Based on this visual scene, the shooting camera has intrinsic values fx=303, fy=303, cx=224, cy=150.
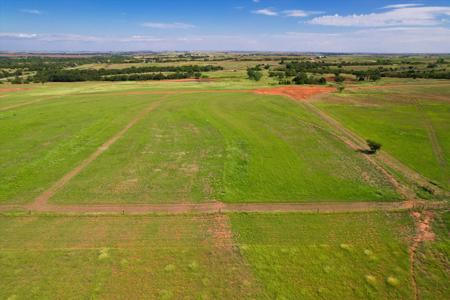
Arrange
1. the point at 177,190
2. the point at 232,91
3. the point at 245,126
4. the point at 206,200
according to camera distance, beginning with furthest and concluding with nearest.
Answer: the point at 232,91
the point at 245,126
the point at 177,190
the point at 206,200

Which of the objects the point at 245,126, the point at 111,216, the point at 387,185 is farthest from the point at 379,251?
the point at 245,126

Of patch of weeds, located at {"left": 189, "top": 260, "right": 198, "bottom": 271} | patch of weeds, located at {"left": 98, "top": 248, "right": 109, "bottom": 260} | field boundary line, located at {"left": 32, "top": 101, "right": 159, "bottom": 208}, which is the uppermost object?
field boundary line, located at {"left": 32, "top": 101, "right": 159, "bottom": 208}

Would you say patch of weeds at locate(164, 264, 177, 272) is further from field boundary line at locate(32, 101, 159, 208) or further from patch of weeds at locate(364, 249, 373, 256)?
field boundary line at locate(32, 101, 159, 208)

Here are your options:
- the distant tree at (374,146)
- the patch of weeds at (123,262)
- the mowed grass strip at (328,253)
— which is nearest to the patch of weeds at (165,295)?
the patch of weeds at (123,262)

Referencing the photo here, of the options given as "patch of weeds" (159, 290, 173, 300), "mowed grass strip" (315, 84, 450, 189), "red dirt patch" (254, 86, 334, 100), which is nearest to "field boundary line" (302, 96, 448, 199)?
"mowed grass strip" (315, 84, 450, 189)

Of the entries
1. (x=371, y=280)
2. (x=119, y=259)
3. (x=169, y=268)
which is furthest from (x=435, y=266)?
(x=119, y=259)

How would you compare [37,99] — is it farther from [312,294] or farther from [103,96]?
[312,294]
